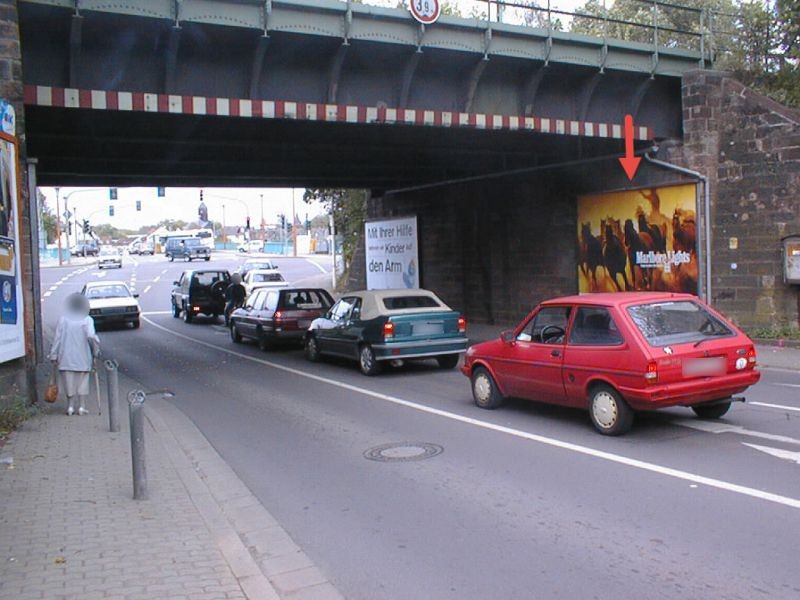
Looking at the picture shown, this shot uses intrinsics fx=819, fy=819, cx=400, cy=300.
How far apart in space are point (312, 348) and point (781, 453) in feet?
36.2

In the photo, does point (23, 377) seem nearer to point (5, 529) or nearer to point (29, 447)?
point (29, 447)

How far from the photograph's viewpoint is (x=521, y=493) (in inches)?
272

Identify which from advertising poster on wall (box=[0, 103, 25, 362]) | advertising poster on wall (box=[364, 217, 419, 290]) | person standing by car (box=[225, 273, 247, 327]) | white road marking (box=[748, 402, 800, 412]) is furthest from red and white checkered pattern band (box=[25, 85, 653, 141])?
person standing by car (box=[225, 273, 247, 327])

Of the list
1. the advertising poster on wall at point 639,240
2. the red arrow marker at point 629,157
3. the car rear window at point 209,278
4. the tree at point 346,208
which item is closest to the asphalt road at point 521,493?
the advertising poster on wall at point 639,240

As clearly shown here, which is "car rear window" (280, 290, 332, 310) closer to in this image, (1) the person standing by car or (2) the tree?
(1) the person standing by car

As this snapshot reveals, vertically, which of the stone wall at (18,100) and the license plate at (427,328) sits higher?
the stone wall at (18,100)

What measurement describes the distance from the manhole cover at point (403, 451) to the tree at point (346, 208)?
1226 inches

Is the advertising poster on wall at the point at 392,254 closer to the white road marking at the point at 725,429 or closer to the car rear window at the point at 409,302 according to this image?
the car rear window at the point at 409,302

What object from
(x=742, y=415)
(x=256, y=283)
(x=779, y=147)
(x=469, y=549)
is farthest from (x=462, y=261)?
(x=469, y=549)

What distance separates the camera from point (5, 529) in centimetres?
603

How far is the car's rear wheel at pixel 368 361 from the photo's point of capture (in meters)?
14.6

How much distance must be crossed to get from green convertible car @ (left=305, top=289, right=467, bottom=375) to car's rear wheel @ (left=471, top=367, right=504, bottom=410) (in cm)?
339

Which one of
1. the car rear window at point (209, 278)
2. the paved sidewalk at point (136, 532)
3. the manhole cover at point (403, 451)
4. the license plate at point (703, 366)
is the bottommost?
the manhole cover at point (403, 451)

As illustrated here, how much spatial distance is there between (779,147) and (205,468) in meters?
14.1
